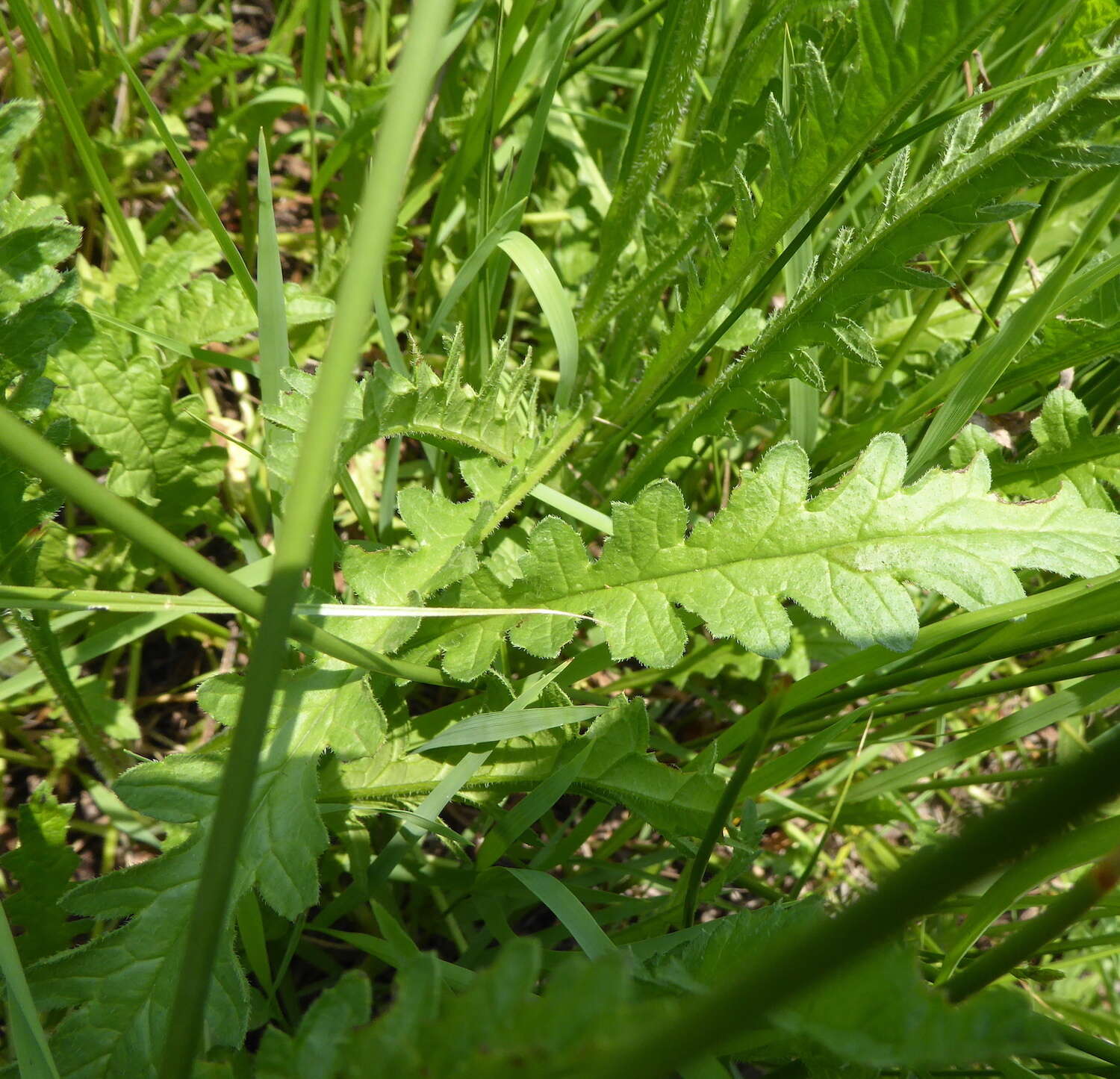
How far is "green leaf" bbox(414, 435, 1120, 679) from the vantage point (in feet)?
4.65

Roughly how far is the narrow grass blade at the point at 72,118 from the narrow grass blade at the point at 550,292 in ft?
2.63

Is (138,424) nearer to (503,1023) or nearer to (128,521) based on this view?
(128,521)

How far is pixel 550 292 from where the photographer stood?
5.69 feet

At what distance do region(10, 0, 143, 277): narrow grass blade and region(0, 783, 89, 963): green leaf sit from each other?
3.66ft

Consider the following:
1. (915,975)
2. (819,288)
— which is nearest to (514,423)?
(819,288)

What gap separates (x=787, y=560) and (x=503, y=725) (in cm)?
54

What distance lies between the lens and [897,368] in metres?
2.20

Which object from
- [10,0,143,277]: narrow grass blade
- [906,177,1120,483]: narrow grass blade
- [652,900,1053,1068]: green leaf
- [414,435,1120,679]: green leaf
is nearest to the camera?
[652,900,1053,1068]: green leaf

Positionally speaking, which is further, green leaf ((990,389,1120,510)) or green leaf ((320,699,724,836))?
green leaf ((990,389,1120,510))

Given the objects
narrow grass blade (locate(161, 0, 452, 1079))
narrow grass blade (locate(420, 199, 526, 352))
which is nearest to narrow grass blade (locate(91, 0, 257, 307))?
narrow grass blade (locate(420, 199, 526, 352))

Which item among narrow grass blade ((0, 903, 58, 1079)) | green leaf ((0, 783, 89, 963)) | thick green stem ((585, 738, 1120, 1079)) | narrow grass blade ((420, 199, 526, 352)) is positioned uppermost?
narrow grass blade ((420, 199, 526, 352))

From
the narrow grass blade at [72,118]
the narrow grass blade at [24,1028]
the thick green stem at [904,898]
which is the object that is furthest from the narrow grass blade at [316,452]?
the narrow grass blade at [72,118]

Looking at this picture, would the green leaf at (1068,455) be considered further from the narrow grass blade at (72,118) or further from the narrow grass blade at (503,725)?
the narrow grass blade at (72,118)

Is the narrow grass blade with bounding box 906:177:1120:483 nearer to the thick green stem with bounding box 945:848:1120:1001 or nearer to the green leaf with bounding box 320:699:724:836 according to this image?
the green leaf with bounding box 320:699:724:836
